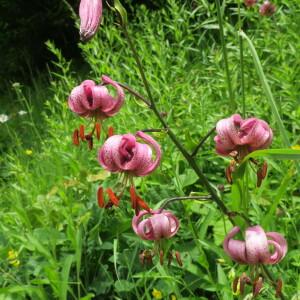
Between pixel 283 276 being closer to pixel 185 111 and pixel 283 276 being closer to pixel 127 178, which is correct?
pixel 127 178

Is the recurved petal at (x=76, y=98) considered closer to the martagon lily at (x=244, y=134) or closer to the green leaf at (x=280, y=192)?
the martagon lily at (x=244, y=134)

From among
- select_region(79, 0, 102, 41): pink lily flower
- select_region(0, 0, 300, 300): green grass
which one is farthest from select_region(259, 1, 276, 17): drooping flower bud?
select_region(79, 0, 102, 41): pink lily flower

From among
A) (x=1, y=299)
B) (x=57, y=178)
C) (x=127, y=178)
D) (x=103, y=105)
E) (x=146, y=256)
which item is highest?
(x=103, y=105)

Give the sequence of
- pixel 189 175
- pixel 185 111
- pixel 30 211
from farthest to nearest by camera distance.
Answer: pixel 185 111 < pixel 30 211 < pixel 189 175

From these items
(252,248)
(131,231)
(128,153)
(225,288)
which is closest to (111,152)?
(128,153)

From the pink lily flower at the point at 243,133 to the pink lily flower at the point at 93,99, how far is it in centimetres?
18

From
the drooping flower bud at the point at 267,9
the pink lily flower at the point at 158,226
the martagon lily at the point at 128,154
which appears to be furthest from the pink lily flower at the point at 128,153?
the drooping flower bud at the point at 267,9

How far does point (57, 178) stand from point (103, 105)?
1130mm

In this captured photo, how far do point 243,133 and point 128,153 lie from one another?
0.17 meters

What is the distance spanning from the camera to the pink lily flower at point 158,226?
0.88 metres

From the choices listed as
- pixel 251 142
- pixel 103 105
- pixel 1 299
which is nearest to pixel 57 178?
pixel 1 299

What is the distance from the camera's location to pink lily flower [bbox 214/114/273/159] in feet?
2.55

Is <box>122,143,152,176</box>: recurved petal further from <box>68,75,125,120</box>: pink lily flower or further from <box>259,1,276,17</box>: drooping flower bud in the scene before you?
<box>259,1,276,17</box>: drooping flower bud

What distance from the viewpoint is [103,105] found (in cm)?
87
